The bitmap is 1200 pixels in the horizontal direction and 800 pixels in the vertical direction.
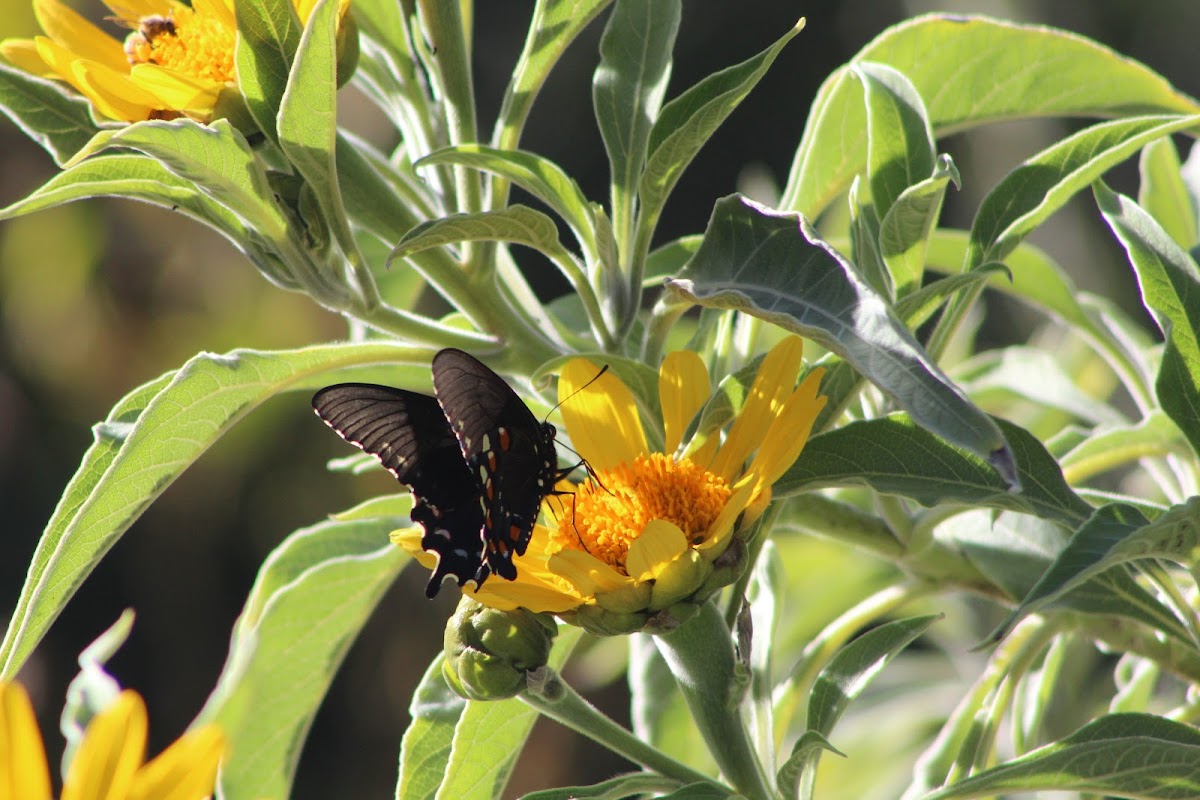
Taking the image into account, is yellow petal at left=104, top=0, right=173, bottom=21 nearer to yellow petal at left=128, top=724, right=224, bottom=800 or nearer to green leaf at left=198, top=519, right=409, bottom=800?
green leaf at left=198, top=519, right=409, bottom=800

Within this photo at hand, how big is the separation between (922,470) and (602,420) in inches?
9.1

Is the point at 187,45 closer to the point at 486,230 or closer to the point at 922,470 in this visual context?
the point at 486,230

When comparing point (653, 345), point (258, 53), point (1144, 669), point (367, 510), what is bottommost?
point (1144, 669)

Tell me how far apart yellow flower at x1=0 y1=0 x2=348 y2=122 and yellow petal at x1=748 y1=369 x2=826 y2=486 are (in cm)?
36

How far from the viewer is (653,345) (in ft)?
2.74

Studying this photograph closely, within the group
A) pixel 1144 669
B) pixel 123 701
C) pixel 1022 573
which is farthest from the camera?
pixel 1144 669

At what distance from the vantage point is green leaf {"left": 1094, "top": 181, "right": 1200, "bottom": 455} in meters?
0.78

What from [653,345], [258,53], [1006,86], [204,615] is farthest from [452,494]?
[204,615]

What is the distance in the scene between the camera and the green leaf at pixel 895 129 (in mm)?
805

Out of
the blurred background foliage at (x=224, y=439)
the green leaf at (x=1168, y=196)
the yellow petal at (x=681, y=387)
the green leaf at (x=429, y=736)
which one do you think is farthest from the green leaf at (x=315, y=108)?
the blurred background foliage at (x=224, y=439)

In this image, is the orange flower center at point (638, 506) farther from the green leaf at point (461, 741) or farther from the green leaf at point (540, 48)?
the green leaf at point (540, 48)

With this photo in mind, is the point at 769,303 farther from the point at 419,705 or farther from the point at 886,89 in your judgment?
the point at 419,705

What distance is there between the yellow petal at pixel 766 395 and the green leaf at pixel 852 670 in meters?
0.14

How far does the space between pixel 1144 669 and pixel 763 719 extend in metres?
0.37
